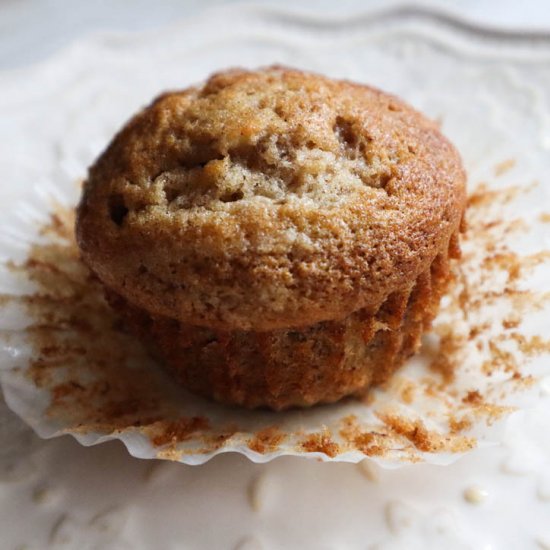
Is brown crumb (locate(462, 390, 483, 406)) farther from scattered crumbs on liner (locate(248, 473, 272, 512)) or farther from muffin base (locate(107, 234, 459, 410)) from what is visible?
scattered crumbs on liner (locate(248, 473, 272, 512))

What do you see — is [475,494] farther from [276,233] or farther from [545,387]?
[276,233]

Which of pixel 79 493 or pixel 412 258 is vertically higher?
pixel 412 258

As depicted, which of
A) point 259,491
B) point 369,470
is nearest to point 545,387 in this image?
point 369,470

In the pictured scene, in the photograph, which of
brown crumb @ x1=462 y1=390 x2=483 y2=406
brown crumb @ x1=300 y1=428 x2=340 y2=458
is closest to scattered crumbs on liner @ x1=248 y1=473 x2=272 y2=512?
brown crumb @ x1=300 y1=428 x2=340 y2=458

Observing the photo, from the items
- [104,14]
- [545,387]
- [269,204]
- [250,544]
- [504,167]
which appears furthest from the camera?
[104,14]

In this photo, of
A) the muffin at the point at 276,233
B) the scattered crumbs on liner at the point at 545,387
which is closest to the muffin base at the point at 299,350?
the muffin at the point at 276,233

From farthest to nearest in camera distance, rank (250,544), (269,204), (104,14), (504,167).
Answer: (104,14)
(504,167)
(269,204)
(250,544)

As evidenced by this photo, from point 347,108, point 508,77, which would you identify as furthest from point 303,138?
point 508,77

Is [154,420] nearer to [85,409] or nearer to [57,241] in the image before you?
[85,409]
